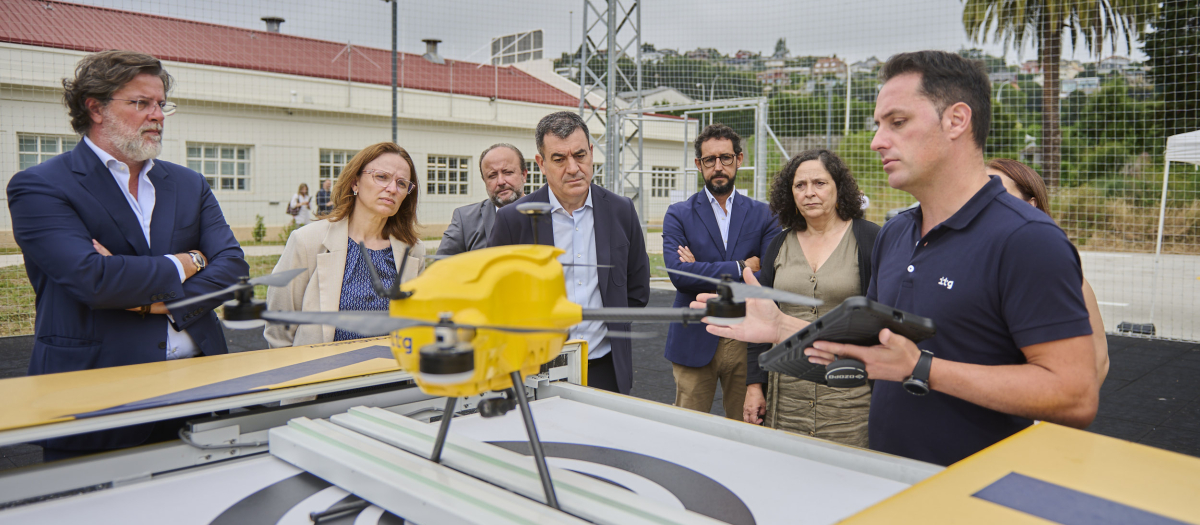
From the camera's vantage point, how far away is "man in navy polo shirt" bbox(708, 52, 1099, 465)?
119 centimetres

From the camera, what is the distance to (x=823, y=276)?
255 centimetres

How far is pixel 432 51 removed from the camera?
18047 mm

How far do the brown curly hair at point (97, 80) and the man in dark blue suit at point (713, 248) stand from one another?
2.08 metres

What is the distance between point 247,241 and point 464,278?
13.8m

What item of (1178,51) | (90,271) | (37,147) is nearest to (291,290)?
(90,271)

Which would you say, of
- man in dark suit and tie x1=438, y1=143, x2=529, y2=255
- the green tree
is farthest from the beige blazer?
the green tree

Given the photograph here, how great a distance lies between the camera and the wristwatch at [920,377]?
1.18 meters

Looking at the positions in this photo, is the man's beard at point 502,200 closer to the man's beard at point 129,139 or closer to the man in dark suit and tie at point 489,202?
the man in dark suit and tie at point 489,202

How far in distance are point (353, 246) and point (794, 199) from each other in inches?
68.9

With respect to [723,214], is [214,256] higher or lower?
lower

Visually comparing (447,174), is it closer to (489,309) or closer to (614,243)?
(614,243)

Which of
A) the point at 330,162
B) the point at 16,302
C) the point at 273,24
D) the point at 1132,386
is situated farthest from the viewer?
the point at 273,24

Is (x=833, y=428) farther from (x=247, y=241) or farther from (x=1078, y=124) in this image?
(x=1078, y=124)

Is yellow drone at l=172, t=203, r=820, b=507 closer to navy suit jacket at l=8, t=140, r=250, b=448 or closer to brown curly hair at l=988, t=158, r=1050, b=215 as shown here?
navy suit jacket at l=8, t=140, r=250, b=448
